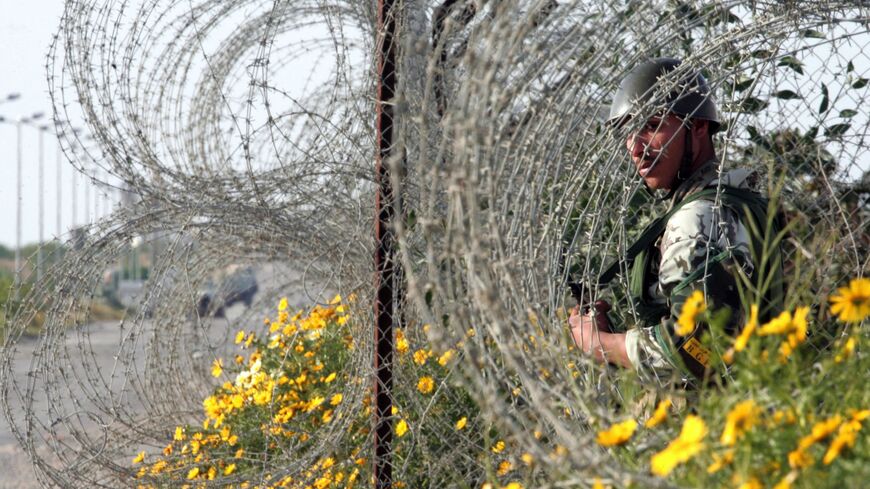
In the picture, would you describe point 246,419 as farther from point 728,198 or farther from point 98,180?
point 728,198

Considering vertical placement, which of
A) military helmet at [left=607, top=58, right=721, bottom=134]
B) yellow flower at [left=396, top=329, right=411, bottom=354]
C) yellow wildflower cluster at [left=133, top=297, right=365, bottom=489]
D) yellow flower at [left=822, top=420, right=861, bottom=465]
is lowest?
yellow wildflower cluster at [left=133, top=297, right=365, bottom=489]

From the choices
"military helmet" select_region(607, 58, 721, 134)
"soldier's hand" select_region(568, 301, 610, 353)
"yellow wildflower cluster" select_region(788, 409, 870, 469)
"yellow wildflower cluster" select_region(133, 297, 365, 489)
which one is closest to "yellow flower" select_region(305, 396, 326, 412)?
"yellow wildflower cluster" select_region(133, 297, 365, 489)

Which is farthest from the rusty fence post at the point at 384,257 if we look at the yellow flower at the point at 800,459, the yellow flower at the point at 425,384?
the yellow flower at the point at 800,459

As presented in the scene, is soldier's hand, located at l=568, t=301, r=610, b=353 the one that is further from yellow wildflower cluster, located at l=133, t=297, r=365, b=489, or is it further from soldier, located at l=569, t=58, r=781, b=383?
yellow wildflower cluster, located at l=133, t=297, r=365, b=489

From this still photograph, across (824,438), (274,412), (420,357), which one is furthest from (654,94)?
(274,412)

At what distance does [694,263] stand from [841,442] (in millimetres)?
1245

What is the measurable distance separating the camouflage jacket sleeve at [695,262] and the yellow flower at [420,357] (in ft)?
3.36

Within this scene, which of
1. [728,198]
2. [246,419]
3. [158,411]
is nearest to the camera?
[728,198]

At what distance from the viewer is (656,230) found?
3242 mm

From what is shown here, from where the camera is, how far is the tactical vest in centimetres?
290

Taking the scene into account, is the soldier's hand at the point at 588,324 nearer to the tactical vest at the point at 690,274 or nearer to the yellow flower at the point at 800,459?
the tactical vest at the point at 690,274

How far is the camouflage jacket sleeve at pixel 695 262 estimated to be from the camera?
298 centimetres

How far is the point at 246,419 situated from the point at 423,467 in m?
1.18

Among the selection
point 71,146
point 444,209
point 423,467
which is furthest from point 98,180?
point 423,467
